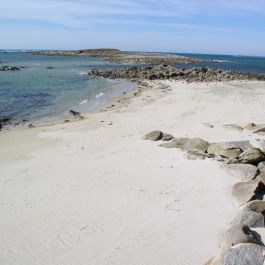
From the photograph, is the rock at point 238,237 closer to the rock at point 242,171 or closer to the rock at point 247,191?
the rock at point 247,191

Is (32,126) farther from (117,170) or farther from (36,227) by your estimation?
(36,227)

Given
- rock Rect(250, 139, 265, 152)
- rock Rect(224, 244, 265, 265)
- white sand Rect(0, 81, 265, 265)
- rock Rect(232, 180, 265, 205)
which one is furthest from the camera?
rock Rect(250, 139, 265, 152)

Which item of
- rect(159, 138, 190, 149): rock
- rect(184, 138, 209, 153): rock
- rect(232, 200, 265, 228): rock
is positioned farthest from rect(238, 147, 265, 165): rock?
rect(232, 200, 265, 228): rock

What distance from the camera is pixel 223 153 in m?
13.7

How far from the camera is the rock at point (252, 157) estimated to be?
12.3 metres

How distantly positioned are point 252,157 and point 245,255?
573 cm

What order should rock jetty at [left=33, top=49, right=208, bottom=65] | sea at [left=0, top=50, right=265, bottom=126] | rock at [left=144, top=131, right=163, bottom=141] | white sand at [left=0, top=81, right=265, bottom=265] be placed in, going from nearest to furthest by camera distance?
white sand at [left=0, top=81, right=265, bottom=265] → rock at [left=144, top=131, right=163, bottom=141] → sea at [left=0, top=50, right=265, bottom=126] → rock jetty at [left=33, top=49, right=208, bottom=65]

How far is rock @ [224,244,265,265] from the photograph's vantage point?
22.6ft

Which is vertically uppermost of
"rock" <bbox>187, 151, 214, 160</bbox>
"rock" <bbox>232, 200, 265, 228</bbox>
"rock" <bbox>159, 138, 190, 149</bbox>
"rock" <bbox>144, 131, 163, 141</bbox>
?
"rock" <bbox>232, 200, 265, 228</bbox>

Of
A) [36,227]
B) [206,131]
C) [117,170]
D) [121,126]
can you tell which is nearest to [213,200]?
[117,170]

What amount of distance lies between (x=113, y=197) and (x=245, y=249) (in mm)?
4401

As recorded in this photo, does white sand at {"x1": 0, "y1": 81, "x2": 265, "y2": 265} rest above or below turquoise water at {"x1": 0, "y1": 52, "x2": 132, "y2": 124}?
above

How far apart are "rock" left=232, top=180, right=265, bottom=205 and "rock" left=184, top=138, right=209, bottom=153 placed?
12.6 feet

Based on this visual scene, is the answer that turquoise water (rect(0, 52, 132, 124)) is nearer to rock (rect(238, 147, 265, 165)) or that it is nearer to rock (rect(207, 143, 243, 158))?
rock (rect(207, 143, 243, 158))
